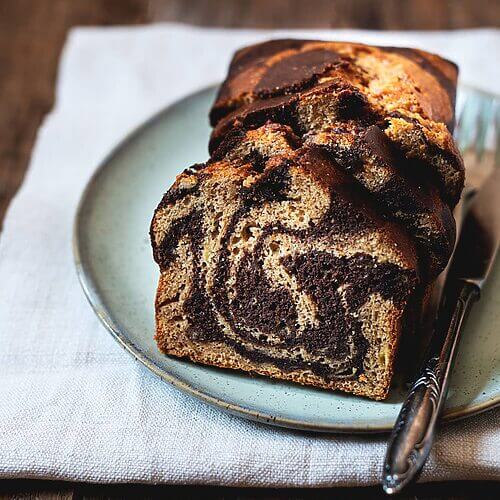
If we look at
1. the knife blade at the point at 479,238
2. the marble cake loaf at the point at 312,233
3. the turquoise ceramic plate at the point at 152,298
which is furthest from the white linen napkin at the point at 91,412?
the knife blade at the point at 479,238

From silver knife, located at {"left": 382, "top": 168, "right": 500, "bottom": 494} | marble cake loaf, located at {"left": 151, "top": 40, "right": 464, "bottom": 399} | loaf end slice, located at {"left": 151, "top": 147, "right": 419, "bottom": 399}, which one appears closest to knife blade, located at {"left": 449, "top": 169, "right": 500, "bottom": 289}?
silver knife, located at {"left": 382, "top": 168, "right": 500, "bottom": 494}

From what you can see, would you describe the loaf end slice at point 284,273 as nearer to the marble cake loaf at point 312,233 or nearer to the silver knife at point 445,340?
the marble cake loaf at point 312,233

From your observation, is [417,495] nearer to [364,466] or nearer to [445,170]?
[364,466]

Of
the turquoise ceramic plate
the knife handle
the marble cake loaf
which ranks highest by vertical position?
the marble cake loaf

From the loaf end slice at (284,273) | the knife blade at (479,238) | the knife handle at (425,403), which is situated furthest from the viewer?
the knife blade at (479,238)

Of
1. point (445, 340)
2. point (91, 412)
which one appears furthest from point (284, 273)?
point (91, 412)

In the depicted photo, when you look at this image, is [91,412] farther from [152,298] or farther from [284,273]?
[284,273]

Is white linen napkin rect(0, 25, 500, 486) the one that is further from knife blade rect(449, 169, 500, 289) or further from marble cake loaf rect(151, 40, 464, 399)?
knife blade rect(449, 169, 500, 289)
